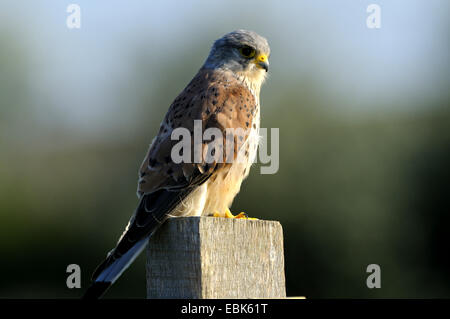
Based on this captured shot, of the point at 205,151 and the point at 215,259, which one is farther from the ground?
the point at 205,151

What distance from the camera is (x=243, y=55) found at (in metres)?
4.64

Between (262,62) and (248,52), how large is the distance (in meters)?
0.14

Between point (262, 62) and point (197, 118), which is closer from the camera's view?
point (197, 118)

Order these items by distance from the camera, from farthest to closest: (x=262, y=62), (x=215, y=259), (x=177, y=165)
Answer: (x=262, y=62) → (x=177, y=165) → (x=215, y=259)

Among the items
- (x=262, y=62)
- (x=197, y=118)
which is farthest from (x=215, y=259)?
(x=262, y=62)

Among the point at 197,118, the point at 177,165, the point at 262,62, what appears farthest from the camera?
the point at 262,62

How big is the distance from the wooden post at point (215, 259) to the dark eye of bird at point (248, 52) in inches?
78.9

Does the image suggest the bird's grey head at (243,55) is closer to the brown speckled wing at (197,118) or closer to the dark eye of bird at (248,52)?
the dark eye of bird at (248,52)

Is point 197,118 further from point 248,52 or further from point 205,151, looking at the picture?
point 248,52

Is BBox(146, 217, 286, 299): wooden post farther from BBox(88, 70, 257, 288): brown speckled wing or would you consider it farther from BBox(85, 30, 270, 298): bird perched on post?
BBox(85, 30, 270, 298): bird perched on post

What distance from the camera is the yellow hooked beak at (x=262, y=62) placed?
180 inches

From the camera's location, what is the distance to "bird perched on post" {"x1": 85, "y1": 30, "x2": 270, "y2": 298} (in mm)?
3377
